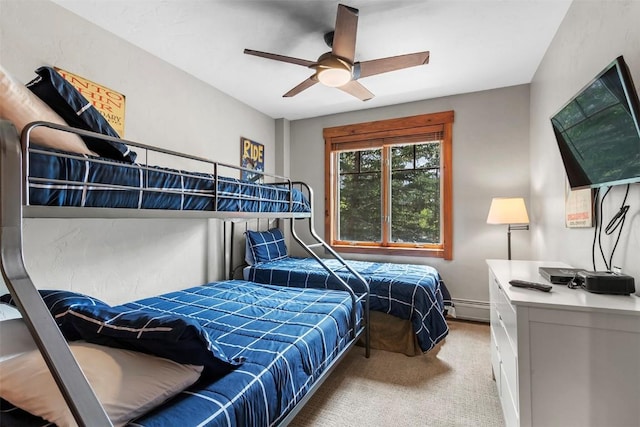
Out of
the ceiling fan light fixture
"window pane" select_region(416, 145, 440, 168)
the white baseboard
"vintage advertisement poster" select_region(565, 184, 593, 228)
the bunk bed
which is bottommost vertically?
the white baseboard

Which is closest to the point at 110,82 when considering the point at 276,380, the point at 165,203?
the point at 165,203

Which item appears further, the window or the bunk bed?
the window

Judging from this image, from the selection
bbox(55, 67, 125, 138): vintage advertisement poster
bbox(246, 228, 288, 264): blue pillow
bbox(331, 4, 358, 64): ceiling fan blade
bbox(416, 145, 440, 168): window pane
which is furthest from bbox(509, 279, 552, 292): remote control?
bbox(55, 67, 125, 138): vintage advertisement poster

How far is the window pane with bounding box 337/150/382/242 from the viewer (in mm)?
3855

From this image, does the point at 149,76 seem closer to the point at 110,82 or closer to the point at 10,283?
the point at 110,82

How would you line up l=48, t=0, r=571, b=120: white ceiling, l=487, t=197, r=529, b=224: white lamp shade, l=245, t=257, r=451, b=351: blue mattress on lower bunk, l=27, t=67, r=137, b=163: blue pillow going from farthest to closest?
1. l=487, t=197, r=529, b=224: white lamp shade
2. l=245, t=257, r=451, b=351: blue mattress on lower bunk
3. l=48, t=0, r=571, b=120: white ceiling
4. l=27, t=67, r=137, b=163: blue pillow

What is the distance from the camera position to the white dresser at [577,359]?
102 cm

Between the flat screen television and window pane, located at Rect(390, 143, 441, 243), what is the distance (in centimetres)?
183

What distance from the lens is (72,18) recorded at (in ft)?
6.52

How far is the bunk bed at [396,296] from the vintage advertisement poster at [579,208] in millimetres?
1133

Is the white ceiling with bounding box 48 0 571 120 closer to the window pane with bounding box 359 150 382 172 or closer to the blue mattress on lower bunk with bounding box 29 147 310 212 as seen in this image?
the window pane with bounding box 359 150 382 172

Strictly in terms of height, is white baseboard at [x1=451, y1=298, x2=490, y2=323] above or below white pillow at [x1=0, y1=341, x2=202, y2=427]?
below

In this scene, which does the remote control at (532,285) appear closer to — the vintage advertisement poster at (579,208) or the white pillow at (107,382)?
the vintage advertisement poster at (579,208)

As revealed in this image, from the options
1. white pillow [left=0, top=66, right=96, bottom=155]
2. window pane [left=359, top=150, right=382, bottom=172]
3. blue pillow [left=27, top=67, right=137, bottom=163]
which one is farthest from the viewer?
window pane [left=359, top=150, right=382, bottom=172]
